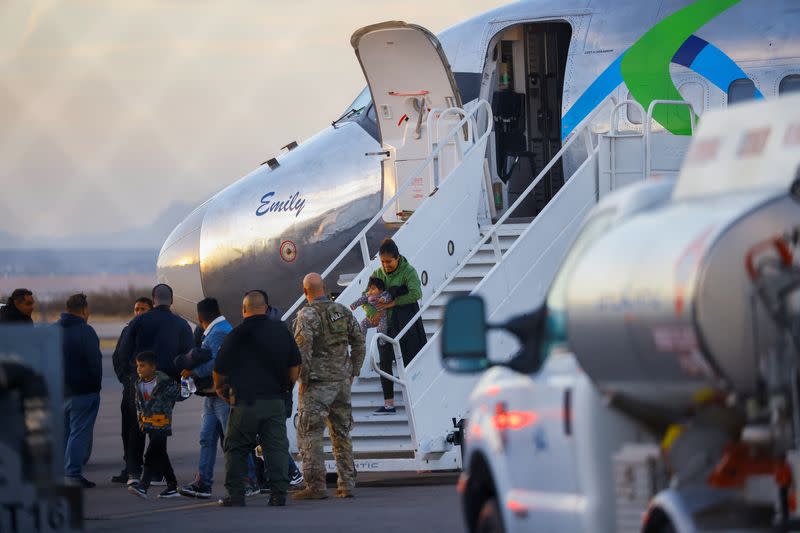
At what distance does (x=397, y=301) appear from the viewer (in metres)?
14.0

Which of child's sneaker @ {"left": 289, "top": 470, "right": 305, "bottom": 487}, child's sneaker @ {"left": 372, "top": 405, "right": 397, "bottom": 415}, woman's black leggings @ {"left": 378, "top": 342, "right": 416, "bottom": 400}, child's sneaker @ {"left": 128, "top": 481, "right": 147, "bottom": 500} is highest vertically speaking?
woman's black leggings @ {"left": 378, "top": 342, "right": 416, "bottom": 400}

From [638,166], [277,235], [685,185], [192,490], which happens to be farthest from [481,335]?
[277,235]

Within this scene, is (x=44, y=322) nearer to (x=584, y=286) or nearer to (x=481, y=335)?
(x=481, y=335)

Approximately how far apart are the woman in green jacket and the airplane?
4.78 feet

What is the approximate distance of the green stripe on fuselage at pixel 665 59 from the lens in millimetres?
15414

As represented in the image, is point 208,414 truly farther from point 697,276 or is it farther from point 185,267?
point 697,276

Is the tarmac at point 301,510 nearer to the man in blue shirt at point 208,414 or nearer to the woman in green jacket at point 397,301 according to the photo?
the man in blue shirt at point 208,414

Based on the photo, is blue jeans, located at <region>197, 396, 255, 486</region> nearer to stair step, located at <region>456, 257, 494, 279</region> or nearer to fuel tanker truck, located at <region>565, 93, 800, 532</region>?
stair step, located at <region>456, 257, 494, 279</region>

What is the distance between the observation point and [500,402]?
6898 millimetres

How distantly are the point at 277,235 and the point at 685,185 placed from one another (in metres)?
10.6

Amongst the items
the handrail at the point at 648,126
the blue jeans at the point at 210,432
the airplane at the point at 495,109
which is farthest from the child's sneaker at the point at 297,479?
the handrail at the point at 648,126

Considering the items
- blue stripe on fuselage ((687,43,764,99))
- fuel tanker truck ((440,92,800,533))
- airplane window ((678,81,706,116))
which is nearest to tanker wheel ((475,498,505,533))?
fuel tanker truck ((440,92,800,533))

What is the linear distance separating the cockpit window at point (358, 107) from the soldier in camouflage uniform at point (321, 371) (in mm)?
4445

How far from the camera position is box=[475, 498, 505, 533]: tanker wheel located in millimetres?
6953
